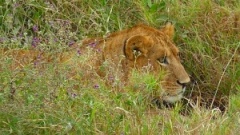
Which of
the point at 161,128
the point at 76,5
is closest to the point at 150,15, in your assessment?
the point at 76,5

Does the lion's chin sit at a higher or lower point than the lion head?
lower

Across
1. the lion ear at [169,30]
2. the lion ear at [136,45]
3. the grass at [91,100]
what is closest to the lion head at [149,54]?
the lion ear at [136,45]

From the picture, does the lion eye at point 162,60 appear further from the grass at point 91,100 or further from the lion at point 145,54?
the grass at point 91,100

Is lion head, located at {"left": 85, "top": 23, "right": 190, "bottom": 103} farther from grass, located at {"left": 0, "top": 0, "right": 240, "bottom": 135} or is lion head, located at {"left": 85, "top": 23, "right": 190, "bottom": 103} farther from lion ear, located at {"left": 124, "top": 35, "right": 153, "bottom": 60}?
grass, located at {"left": 0, "top": 0, "right": 240, "bottom": 135}

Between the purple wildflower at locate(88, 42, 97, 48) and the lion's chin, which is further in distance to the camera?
the lion's chin

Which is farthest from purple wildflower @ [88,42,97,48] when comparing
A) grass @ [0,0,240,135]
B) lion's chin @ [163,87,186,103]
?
lion's chin @ [163,87,186,103]

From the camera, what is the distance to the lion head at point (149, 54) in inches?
224

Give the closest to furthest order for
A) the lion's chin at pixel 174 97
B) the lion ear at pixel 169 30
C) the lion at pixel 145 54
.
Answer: the lion at pixel 145 54 < the lion's chin at pixel 174 97 < the lion ear at pixel 169 30

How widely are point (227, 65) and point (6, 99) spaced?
234 centimetres

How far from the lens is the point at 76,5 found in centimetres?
695

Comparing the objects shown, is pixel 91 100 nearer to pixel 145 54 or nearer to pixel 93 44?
pixel 93 44

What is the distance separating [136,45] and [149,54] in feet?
0.51

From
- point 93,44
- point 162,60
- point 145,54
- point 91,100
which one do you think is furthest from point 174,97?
point 91,100

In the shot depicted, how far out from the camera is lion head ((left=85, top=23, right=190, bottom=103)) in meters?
5.68
